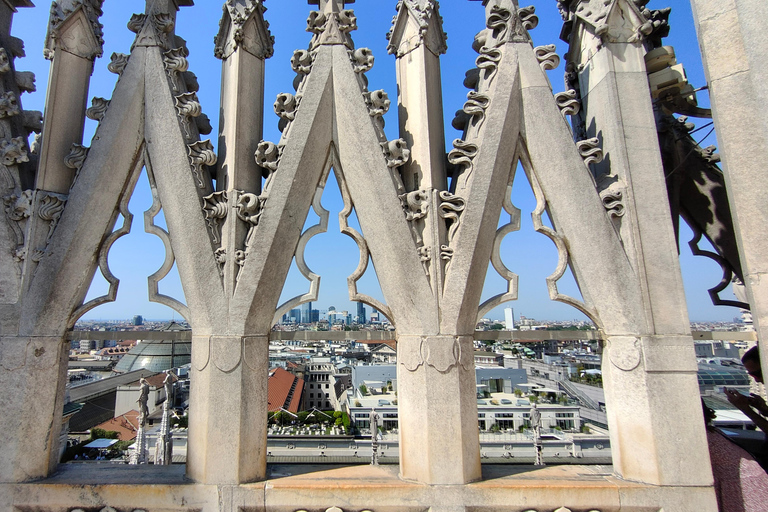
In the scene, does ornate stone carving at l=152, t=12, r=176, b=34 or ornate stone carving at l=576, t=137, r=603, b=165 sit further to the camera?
ornate stone carving at l=152, t=12, r=176, b=34

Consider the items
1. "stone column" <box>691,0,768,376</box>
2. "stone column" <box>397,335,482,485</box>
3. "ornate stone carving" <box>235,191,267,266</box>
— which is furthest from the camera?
"ornate stone carving" <box>235,191,267,266</box>

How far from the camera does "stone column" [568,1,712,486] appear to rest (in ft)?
11.7

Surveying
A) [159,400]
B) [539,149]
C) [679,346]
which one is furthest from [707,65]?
[159,400]

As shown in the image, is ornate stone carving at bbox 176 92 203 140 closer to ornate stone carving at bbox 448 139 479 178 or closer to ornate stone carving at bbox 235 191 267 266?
ornate stone carving at bbox 235 191 267 266

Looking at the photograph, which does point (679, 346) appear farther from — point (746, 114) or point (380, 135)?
point (380, 135)

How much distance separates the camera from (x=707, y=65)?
3.53 m

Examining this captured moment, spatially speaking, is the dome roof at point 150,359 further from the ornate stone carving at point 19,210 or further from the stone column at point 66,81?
the stone column at point 66,81

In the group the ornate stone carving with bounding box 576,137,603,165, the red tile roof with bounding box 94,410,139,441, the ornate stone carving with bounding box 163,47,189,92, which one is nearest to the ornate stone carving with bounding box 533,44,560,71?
the ornate stone carving with bounding box 576,137,603,165

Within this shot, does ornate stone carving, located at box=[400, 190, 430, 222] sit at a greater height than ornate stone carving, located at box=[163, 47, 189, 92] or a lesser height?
lesser

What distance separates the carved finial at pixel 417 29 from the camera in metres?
4.38

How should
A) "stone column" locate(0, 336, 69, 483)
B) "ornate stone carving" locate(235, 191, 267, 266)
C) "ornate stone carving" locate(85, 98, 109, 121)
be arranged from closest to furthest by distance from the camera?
"stone column" locate(0, 336, 69, 483) → "ornate stone carving" locate(235, 191, 267, 266) → "ornate stone carving" locate(85, 98, 109, 121)

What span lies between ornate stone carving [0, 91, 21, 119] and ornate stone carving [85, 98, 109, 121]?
0.79 metres

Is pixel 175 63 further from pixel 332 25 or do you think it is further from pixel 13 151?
pixel 13 151

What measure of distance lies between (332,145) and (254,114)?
3.21 feet
